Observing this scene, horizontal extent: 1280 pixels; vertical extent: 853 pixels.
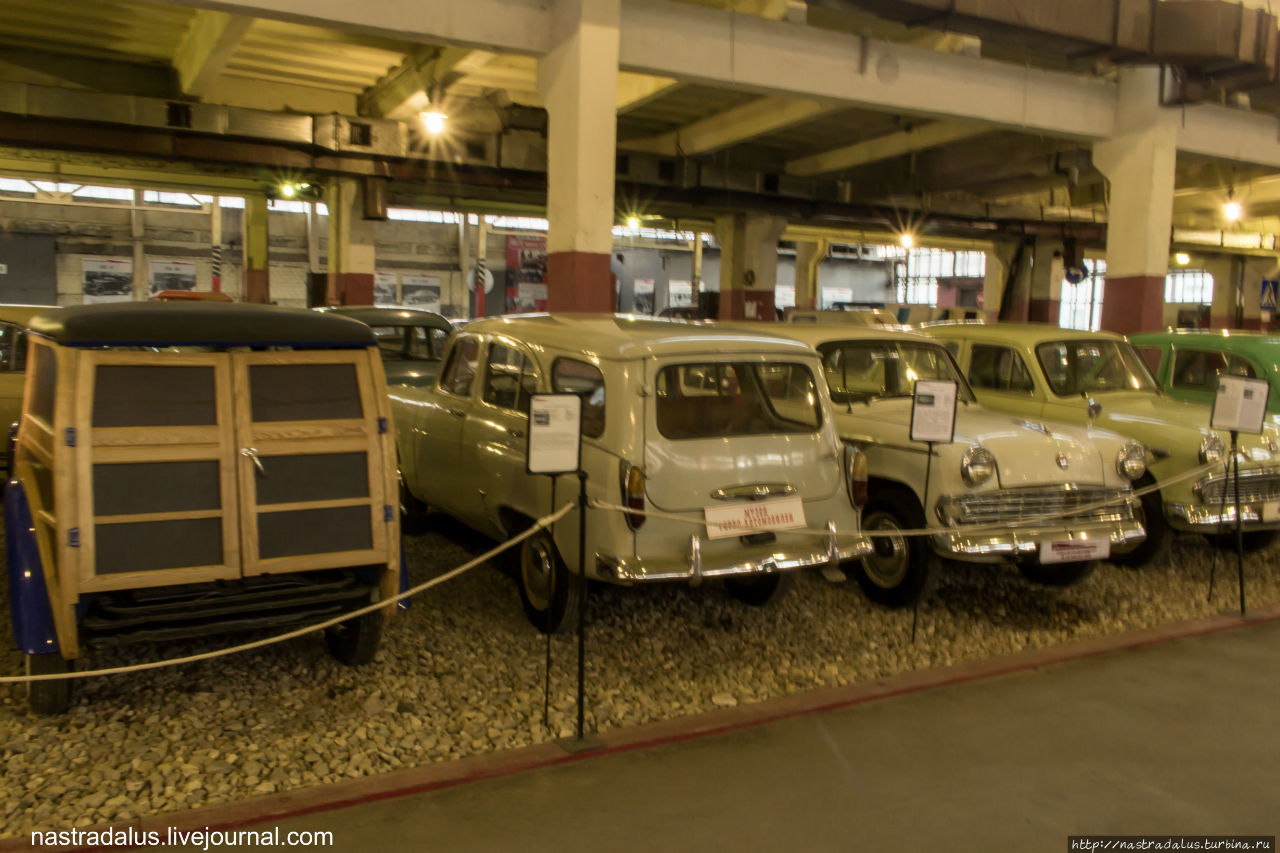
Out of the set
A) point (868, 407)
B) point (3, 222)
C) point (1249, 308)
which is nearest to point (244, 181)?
point (3, 222)

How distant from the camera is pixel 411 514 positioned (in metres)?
7.38

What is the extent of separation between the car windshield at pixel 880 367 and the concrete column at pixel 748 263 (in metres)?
12.2

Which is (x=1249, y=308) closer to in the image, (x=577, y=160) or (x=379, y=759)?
(x=577, y=160)

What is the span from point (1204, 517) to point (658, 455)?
437cm

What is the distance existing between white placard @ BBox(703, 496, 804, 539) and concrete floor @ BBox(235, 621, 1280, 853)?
3.17 feet

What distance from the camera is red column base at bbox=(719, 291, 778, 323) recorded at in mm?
19531

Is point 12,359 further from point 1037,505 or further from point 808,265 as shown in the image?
point 808,265

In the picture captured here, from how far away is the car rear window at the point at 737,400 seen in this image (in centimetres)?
532

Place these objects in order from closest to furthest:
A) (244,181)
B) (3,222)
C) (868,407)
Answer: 1. (868,407)
2. (244,181)
3. (3,222)

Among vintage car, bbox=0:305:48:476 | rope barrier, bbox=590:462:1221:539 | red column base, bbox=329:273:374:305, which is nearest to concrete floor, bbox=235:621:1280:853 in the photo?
rope barrier, bbox=590:462:1221:539

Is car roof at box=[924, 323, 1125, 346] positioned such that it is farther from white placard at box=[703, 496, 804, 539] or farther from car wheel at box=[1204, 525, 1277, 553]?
white placard at box=[703, 496, 804, 539]

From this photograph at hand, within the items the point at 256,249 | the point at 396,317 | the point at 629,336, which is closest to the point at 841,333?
the point at 629,336

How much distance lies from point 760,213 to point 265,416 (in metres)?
15.1

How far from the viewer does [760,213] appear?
18234 mm
